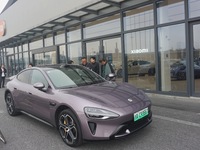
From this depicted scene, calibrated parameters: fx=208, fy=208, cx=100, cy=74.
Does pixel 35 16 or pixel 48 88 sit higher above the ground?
pixel 35 16

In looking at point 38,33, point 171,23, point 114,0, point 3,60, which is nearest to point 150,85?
point 171,23

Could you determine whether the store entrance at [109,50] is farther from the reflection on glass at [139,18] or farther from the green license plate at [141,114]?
the green license plate at [141,114]

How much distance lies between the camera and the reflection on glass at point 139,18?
8030mm

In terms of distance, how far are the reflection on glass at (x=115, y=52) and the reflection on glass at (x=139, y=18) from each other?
0.87 metres

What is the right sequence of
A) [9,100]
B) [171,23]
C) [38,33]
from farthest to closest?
[38,33]
[171,23]
[9,100]

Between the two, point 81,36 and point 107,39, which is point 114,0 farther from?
point 81,36

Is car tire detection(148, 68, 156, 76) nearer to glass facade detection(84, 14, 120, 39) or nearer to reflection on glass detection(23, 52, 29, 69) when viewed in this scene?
glass facade detection(84, 14, 120, 39)

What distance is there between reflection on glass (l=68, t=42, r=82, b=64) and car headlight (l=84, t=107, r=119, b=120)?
8598 millimetres

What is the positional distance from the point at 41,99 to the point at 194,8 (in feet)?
18.4

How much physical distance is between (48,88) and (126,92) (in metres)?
1.61

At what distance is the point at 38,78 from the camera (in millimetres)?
4867

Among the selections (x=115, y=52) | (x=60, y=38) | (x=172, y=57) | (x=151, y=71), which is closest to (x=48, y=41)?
(x=60, y=38)

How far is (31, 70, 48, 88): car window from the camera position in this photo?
4580 millimetres

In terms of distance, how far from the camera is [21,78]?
18.7ft
